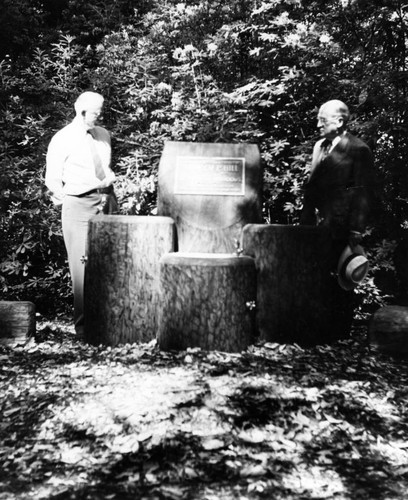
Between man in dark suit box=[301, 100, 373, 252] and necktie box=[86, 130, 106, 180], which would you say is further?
necktie box=[86, 130, 106, 180]

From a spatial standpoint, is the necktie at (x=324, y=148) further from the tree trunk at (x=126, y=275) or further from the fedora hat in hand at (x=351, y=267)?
the tree trunk at (x=126, y=275)

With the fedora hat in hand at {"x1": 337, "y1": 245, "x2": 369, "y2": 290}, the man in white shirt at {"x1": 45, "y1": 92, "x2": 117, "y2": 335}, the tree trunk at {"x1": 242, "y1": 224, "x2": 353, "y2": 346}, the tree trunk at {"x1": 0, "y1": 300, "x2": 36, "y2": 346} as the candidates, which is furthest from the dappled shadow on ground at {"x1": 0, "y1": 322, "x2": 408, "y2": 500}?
the man in white shirt at {"x1": 45, "y1": 92, "x2": 117, "y2": 335}

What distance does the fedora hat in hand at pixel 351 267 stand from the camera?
4512 mm

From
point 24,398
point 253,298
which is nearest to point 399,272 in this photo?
point 253,298

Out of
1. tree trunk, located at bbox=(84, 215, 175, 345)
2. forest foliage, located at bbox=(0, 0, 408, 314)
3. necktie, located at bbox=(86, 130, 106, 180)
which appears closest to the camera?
tree trunk, located at bbox=(84, 215, 175, 345)

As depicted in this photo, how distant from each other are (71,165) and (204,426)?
2.69 m

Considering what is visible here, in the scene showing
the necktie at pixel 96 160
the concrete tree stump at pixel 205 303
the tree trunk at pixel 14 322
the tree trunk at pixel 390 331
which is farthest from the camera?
the necktie at pixel 96 160

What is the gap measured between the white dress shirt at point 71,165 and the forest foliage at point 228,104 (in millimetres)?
2088

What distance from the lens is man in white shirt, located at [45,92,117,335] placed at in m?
4.78

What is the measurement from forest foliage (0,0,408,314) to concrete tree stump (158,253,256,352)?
244 cm

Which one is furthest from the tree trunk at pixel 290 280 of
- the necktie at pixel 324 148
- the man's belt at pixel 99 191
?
the man's belt at pixel 99 191

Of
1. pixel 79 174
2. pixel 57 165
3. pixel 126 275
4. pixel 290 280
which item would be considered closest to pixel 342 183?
pixel 290 280

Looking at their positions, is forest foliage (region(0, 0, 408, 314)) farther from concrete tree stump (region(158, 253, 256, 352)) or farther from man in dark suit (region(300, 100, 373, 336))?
concrete tree stump (region(158, 253, 256, 352))

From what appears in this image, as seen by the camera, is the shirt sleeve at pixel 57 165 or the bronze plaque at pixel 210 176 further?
the bronze plaque at pixel 210 176
